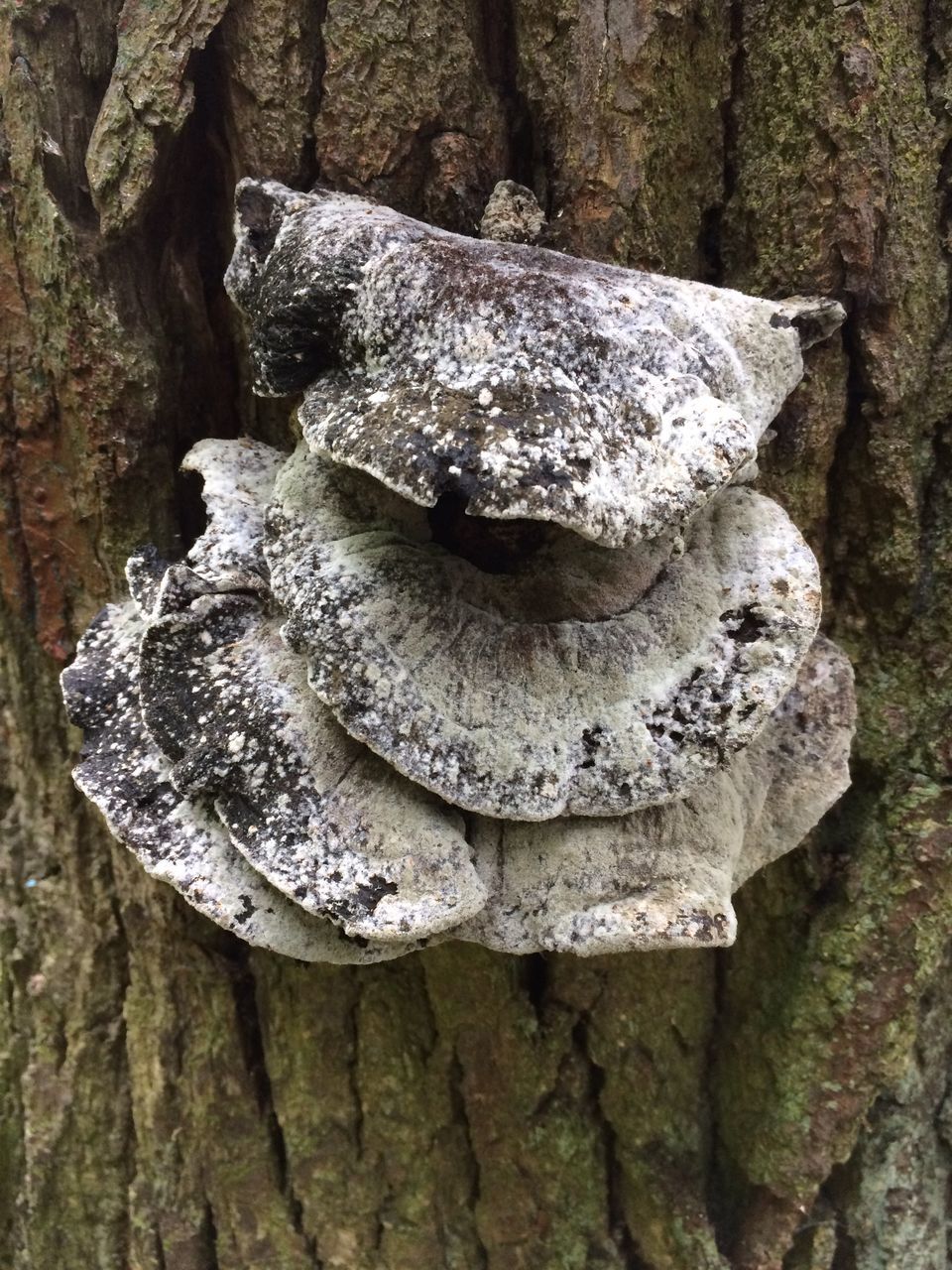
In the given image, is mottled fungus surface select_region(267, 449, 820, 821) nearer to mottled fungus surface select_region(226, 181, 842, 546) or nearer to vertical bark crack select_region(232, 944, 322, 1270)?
mottled fungus surface select_region(226, 181, 842, 546)

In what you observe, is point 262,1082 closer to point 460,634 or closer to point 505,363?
point 460,634

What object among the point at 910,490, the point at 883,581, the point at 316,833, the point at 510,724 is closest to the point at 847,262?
the point at 910,490

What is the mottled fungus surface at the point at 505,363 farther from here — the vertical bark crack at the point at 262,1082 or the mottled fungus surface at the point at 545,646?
the vertical bark crack at the point at 262,1082

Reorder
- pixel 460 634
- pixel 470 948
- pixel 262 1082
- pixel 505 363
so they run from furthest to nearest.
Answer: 1. pixel 262 1082
2. pixel 470 948
3. pixel 460 634
4. pixel 505 363

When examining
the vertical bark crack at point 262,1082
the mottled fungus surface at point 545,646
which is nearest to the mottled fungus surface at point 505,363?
the mottled fungus surface at point 545,646

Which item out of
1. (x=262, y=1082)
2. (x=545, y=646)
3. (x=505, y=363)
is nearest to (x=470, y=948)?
(x=262, y=1082)

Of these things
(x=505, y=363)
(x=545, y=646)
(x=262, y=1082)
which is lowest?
(x=262, y=1082)
